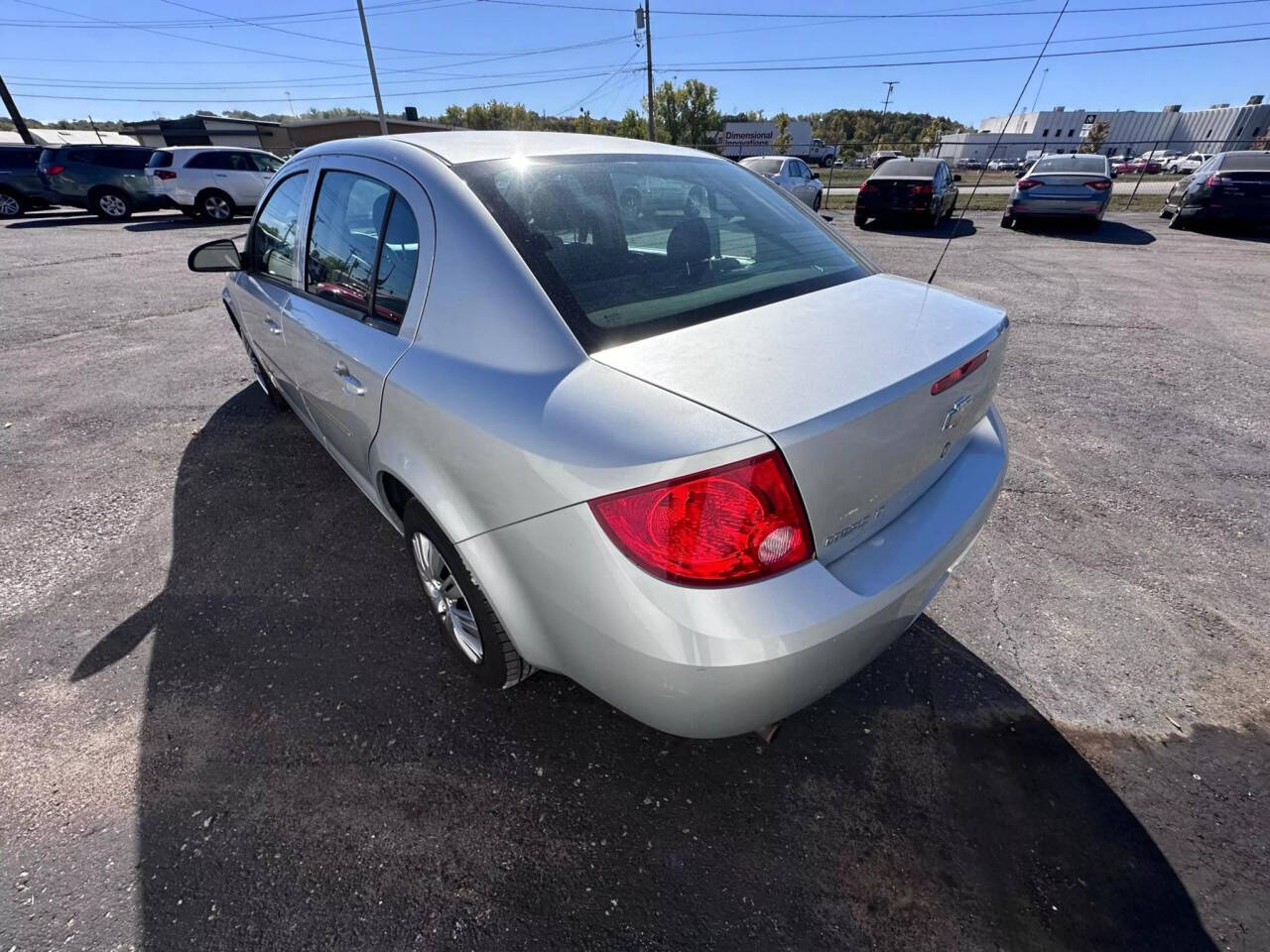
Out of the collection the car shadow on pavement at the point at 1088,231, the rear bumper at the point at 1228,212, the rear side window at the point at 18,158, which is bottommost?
the car shadow on pavement at the point at 1088,231

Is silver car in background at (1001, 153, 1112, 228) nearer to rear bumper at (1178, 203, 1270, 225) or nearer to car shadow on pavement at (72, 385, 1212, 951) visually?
rear bumper at (1178, 203, 1270, 225)

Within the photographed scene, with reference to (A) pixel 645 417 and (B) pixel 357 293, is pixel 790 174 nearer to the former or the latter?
(B) pixel 357 293

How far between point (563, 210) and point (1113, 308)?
7682mm

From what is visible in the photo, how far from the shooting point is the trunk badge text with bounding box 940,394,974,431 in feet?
5.52

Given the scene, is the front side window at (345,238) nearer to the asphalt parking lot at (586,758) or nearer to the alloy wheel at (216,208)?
the asphalt parking lot at (586,758)

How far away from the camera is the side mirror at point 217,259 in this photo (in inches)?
131

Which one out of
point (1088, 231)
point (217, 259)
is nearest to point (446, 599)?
point (217, 259)

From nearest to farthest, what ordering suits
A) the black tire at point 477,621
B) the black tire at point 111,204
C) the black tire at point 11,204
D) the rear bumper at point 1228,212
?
the black tire at point 477,621 < the rear bumper at point 1228,212 < the black tire at point 111,204 < the black tire at point 11,204

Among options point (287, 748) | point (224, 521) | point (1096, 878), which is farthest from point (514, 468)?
point (224, 521)

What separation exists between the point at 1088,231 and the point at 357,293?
1561 centimetres

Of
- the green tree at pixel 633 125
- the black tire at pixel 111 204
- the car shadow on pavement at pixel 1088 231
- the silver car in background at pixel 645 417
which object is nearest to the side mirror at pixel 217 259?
the silver car in background at pixel 645 417

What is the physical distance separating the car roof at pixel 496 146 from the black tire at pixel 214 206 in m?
15.7

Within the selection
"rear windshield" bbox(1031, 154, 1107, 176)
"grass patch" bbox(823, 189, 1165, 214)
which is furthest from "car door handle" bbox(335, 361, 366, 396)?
"grass patch" bbox(823, 189, 1165, 214)

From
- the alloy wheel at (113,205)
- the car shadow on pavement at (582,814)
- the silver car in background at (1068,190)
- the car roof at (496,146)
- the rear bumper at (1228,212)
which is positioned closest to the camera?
the car shadow on pavement at (582,814)
